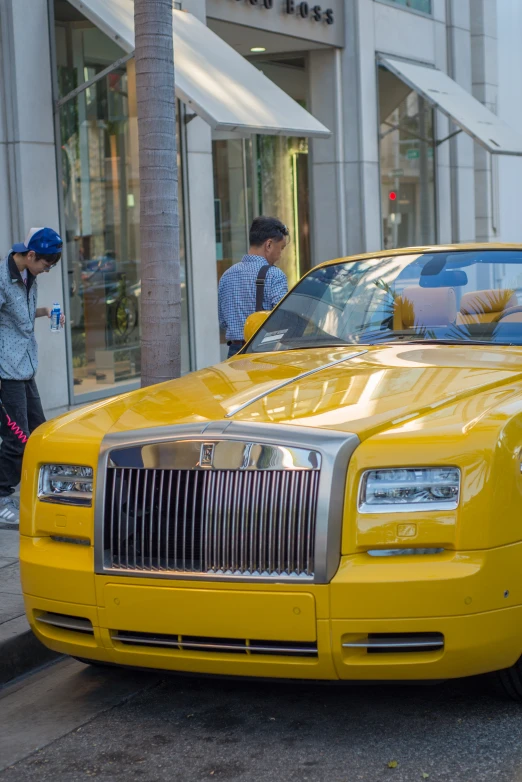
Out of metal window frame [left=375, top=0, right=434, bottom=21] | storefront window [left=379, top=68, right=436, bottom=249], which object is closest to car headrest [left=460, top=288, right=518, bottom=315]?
storefront window [left=379, top=68, right=436, bottom=249]

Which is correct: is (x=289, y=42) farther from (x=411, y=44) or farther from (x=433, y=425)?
(x=433, y=425)

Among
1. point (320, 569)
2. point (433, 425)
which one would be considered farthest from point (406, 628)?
point (433, 425)

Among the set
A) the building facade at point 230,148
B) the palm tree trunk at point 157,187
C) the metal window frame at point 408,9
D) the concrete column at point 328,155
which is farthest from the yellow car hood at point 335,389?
the metal window frame at point 408,9

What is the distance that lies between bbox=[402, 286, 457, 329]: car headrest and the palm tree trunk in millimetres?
2026

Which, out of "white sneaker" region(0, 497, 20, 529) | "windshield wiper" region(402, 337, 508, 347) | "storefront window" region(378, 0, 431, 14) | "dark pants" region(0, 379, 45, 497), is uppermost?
Answer: "storefront window" region(378, 0, 431, 14)

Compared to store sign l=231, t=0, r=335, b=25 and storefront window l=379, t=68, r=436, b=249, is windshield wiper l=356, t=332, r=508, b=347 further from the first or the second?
storefront window l=379, t=68, r=436, b=249

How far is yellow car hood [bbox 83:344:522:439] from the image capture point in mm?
3959

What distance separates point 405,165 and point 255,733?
15.6 meters

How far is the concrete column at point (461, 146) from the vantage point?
66.0ft

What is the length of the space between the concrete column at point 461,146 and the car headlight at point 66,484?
16692 mm

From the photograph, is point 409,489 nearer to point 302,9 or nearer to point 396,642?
point 396,642

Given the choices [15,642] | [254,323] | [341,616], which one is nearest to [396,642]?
[341,616]

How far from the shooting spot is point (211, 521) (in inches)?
150

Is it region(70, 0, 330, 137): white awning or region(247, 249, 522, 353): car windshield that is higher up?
region(70, 0, 330, 137): white awning
